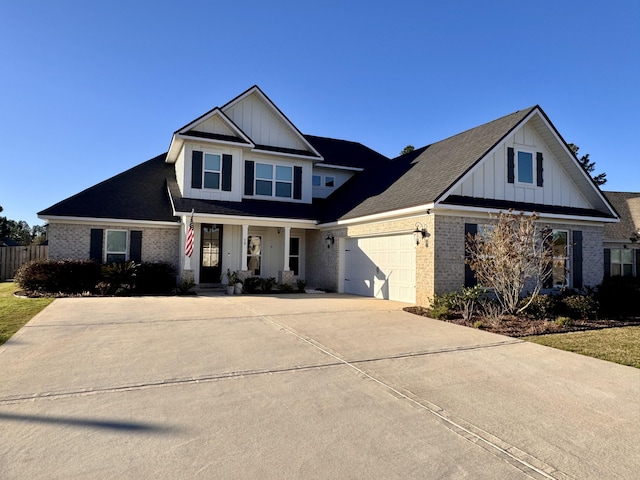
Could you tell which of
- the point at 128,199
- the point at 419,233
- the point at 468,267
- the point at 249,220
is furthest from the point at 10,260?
the point at 468,267

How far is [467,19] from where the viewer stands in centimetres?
1392

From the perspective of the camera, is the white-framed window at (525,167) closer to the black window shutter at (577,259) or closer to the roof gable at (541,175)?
the roof gable at (541,175)

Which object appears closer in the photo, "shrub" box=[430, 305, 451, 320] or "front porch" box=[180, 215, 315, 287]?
"shrub" box=[430, 305, 451, 320]

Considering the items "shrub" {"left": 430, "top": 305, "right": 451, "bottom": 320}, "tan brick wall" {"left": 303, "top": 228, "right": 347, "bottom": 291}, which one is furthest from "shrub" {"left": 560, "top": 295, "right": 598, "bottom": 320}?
"tan brick wall" {"left": 303, "top": 228, "right": 347, "bottom": 291}

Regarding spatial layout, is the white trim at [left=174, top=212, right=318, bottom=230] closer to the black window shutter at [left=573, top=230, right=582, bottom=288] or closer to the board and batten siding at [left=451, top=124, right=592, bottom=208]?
the board and batten siding at [left=451, top=124, right=592, bottom=208]

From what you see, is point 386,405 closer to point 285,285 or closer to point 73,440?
point 73,440

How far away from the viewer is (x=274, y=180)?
19.2 meters

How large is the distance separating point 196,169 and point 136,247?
405 cm

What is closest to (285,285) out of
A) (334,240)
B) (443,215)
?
(334,240)

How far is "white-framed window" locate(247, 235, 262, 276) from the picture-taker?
61.8 ft

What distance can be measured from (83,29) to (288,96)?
1173cm

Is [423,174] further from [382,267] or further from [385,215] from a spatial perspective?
[382,267]

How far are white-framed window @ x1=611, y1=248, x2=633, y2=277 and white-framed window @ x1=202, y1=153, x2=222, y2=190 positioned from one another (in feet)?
65.9

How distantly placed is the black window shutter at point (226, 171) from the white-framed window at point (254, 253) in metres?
2.63
